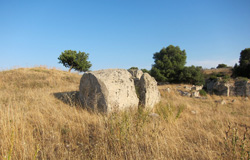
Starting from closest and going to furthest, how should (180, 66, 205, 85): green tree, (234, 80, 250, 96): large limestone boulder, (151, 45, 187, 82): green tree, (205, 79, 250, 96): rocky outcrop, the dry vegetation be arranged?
the dry vegetation < (234, 80, 250, 96): large limestone boulder < (205, 79, 250, 96): rocky outcrop < (180, 66, 205, 85): green tree < (151, 45, 187, 82): green tree

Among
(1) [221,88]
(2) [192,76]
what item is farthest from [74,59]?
(1) [221,88]

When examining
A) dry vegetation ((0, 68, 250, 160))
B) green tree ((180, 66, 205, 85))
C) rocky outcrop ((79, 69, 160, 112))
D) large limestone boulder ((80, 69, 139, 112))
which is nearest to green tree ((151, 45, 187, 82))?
green tree ((180, 66, 205, 85))

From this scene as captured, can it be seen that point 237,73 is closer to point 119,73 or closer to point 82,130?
point 119,73

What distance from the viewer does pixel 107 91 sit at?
4.71m

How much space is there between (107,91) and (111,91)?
180mm

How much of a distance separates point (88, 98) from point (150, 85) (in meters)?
2.89

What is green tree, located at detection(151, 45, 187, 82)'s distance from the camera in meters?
22.4

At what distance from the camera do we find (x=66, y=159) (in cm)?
227

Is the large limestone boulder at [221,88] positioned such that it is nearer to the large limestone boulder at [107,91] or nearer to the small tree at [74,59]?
the large limestone boulder at [107,91]

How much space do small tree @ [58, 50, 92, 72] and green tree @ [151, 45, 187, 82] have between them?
1374 centimetres

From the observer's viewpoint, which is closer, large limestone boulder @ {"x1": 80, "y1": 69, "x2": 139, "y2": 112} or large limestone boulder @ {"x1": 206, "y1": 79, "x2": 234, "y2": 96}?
large limestone boulder @ {"x1": 80, "y1": 69, "x2": 139, "y2": 112}

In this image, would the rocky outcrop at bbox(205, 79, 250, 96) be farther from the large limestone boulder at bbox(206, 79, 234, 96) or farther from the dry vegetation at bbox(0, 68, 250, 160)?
the dry vegetation at bbox(0, 68, 250, 160)

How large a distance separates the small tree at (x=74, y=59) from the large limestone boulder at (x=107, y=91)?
21.8 meters

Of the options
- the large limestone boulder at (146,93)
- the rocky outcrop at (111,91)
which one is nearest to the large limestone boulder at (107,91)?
the rocky outcrop at (111,91)
